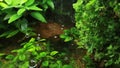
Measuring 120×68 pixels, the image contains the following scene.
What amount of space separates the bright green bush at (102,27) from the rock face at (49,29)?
50.1 inches

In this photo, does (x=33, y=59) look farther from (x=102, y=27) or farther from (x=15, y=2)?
(x=102, y=27)

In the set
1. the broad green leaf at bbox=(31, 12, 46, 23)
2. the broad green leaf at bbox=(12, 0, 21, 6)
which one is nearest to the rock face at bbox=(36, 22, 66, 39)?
the broad green leaf at bbox=(31, 12, 46, 23)

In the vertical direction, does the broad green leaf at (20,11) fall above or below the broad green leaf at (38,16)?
above

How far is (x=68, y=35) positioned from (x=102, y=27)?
1.25 metres

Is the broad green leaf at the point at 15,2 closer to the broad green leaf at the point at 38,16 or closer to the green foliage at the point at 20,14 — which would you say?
the green foliage at the point at 20,14

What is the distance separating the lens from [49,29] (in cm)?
519

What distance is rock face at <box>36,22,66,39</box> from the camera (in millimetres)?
5062

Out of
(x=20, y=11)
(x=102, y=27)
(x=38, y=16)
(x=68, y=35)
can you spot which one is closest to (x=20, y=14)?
(x=20, y=11)

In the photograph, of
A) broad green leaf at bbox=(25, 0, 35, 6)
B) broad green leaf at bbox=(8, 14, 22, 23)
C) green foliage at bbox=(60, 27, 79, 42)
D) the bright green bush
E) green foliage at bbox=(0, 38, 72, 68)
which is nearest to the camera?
the bright green bush

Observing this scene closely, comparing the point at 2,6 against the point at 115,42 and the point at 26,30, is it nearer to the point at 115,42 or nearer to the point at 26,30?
the point at 26,30

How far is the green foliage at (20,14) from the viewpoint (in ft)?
15.9

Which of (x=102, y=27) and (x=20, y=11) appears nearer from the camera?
(x=102, y=27)

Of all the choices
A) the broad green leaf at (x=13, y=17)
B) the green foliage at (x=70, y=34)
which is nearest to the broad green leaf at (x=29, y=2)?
the broad green leaf at (x=13, y=17)

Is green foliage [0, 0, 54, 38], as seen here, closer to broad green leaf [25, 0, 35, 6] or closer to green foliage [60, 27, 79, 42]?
broad green leaf [25, 0, 35, 6]
